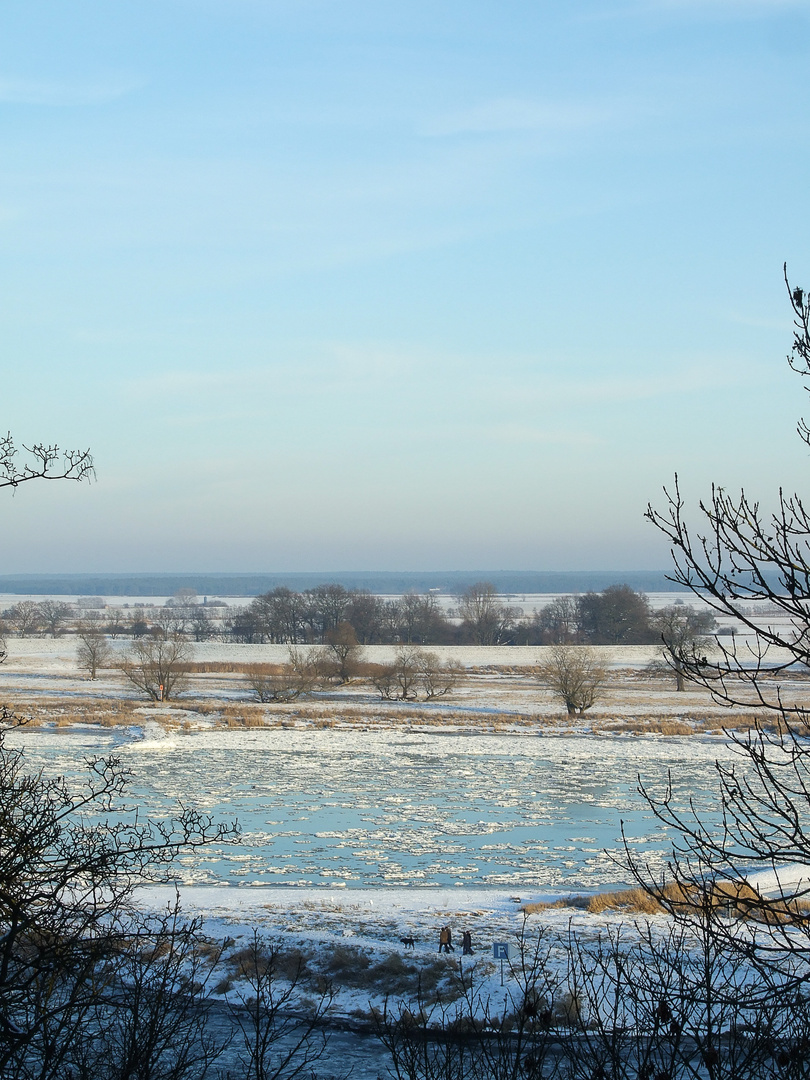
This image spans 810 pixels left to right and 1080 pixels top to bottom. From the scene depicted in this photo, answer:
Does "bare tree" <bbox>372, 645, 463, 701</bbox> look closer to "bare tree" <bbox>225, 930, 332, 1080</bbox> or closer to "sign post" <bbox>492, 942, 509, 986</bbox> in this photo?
"sign post" <bbox>492, 942, 509, 986</bbox>

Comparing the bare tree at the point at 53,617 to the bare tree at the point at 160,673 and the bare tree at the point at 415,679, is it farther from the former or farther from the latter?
the bare tree at the point at 415,679

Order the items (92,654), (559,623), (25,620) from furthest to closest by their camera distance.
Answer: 1. (25,620)
2. (559,623)
3. (92,654)

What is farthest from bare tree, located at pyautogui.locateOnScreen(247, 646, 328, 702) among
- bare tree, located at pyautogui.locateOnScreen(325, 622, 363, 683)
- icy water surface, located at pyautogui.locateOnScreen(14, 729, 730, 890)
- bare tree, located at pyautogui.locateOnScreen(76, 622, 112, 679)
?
icy water surface, located at pyautogui.locateOnScreen(14, 729, 730, 890)

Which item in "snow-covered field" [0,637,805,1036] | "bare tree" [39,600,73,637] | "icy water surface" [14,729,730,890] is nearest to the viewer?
"snow-covered field" [0,637,805,1036]

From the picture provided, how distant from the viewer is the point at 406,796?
23.3m

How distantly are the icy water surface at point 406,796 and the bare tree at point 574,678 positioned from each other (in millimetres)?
5657

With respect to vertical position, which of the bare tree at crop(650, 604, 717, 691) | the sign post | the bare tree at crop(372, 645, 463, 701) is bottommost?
the bare tree at crop(372, 645, 463, 701)

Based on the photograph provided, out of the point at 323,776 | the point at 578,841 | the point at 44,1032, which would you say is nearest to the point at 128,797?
the point at 323,776

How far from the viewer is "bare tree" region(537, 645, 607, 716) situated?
39.7 meters

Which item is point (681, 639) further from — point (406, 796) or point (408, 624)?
point (408, 624)

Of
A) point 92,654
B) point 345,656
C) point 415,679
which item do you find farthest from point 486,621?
point 92,654

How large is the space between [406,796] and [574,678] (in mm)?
18003

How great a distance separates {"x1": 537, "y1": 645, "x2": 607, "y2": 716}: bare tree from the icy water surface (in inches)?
223

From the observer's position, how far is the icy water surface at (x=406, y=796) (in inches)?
662
